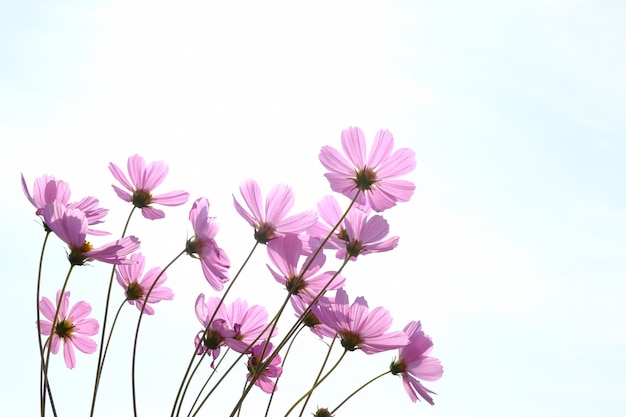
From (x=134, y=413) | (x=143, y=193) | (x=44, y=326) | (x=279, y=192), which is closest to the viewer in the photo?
(x=134, y=413)

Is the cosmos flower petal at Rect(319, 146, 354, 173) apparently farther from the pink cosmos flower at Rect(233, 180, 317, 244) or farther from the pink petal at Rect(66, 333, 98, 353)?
the pink petal at Rect(66, 333, 98, 353)

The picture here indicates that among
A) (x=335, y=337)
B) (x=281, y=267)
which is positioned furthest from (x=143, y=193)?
(x=335, y=337)

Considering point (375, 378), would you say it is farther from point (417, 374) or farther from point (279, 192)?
point (279, 192)

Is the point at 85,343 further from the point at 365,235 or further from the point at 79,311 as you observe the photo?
the point at 365,235

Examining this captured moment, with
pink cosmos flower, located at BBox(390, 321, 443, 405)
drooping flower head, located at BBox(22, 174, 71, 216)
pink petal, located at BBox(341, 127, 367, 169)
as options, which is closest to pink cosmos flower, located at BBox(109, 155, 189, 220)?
drooping flower head, located at BBox(22, 174, 71, 216)

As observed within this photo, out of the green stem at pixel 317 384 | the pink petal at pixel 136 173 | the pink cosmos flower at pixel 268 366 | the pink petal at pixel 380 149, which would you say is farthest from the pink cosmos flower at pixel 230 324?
the pink petal at pixel 380 149

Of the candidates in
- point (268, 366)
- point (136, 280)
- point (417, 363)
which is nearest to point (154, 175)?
point (136, 280)
